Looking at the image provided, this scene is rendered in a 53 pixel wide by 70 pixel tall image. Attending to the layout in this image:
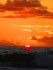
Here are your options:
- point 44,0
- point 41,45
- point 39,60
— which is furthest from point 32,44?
point 44,0

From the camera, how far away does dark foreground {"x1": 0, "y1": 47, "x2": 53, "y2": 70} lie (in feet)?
10.4

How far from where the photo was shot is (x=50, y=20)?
3.59 m

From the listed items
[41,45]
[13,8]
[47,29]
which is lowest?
[41,45]

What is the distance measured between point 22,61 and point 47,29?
0.61 metres

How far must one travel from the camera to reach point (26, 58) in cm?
320

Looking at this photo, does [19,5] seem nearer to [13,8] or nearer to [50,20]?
[13,8]

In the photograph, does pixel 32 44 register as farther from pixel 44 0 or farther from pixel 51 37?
pixel 44 0

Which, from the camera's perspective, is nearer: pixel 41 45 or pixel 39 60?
pixel 39 60

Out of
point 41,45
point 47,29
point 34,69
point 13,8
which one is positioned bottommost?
point 34,69

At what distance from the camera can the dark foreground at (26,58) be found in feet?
10.4

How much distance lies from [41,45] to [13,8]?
0.63 metres

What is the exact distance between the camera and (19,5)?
3.58 meters

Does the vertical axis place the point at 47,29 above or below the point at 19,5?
below

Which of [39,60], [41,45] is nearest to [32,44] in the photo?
[41,45]
